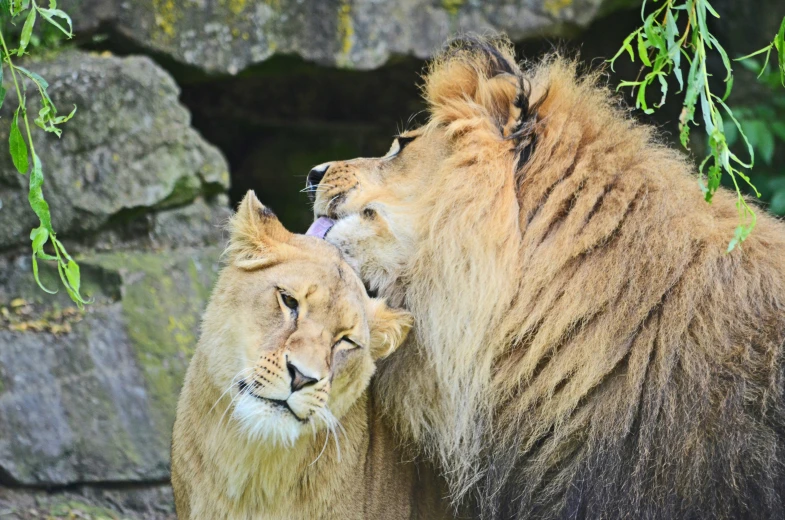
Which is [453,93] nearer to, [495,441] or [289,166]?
[495,441]

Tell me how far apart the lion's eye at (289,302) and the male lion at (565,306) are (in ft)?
1.54

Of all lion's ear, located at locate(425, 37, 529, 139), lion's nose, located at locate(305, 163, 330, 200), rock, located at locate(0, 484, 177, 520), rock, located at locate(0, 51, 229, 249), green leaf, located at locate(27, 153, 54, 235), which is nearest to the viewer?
green leaf, located at locate(27, 153, 54, 235)

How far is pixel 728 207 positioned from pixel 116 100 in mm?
3183

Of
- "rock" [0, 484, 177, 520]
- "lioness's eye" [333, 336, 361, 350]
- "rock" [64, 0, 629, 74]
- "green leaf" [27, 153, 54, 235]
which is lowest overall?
"rock" [0, 484, 177, 520]

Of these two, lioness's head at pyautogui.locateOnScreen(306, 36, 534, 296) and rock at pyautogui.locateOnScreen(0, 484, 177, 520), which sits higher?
lioness's head at pyautogui.locateOnScreen(306, 36, 534, 296)

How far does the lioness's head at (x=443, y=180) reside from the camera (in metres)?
3.30

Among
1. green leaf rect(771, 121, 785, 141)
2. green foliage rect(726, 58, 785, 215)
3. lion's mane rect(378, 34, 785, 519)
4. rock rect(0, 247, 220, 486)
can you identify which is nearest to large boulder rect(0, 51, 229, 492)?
rock rect(0, 247, 220, 486)

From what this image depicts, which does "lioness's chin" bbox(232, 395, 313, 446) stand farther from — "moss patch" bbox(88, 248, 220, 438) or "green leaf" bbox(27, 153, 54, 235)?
"moss patch" bbox(88, 248, 220, 438)

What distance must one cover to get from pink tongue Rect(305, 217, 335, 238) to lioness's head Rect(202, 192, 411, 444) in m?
0.13

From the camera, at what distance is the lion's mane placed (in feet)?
9.91

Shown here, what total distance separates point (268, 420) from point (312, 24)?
3.18m

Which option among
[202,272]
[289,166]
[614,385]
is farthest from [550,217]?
[289,166]

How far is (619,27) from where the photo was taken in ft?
20.7

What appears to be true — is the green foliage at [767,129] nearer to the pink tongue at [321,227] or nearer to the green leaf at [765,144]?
the green leaf at [765,144]
